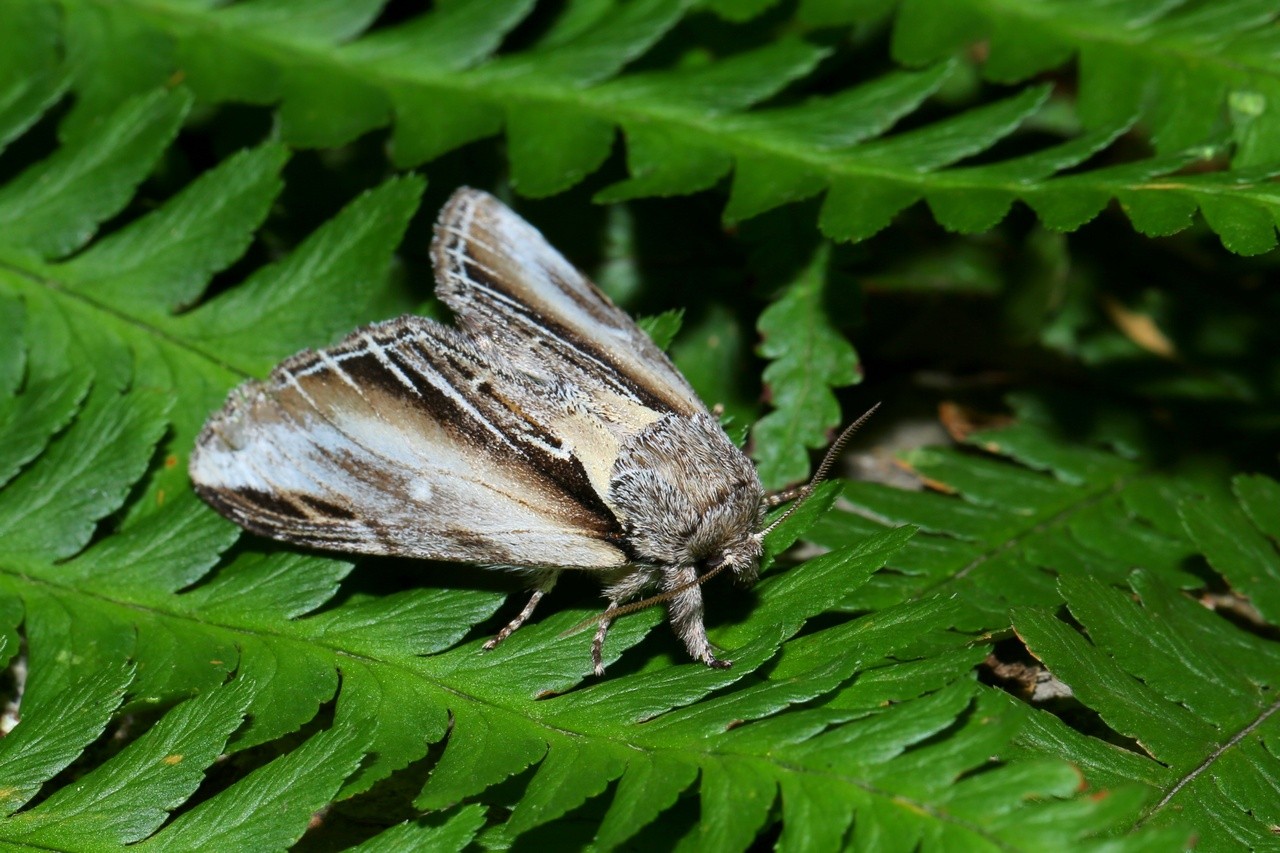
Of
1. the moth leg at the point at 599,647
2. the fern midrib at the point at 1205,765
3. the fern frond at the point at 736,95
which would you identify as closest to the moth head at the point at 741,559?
the moth leg at the point at 599,647

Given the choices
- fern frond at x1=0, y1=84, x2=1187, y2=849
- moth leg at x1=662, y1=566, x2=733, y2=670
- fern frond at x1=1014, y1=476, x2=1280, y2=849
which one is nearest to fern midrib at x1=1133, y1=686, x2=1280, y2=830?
fern frond at x1=1014, y1=476, x2=1280, y2=849

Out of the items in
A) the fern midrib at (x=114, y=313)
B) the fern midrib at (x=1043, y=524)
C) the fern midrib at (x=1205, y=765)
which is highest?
the fern midrib at (x=114, y=313)

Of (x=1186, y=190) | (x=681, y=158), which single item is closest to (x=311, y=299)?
(x=681, y=158)

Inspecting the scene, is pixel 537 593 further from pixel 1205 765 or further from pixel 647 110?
pixel 1205 765

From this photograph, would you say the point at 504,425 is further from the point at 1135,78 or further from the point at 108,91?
the point at 1135,78

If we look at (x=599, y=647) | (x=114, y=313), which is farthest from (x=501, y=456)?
(x=114, y=313)

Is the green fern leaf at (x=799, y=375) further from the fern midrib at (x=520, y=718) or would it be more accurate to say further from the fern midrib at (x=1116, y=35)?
the fern midrib at (x=520, y=718)
